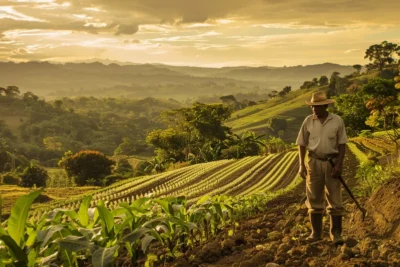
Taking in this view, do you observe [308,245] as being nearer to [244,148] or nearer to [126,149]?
[244,148]

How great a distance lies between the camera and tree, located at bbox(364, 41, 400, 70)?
112 m

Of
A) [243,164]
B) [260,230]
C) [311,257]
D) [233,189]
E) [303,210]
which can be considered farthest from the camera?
[243,164]

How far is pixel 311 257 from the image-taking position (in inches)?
202

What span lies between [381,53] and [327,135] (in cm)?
11837

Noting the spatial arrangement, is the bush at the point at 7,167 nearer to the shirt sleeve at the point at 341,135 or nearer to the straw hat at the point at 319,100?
the straw hat at the point at 319,100

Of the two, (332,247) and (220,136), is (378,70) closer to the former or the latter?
(220,136)

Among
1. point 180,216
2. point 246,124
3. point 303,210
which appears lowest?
point 246,124

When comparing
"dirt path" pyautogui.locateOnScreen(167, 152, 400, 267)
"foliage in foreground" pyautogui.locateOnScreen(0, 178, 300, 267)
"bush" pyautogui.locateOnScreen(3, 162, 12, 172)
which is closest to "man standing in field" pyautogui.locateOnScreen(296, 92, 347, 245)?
"dirt path" pyautogui.locateOnScreen(167, 152, 400, 267)

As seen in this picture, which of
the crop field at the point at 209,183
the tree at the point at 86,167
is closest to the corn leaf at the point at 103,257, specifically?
the crop field at the point at 209,183

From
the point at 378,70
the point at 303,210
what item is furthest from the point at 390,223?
the point at 378,70

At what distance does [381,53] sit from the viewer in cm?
11494

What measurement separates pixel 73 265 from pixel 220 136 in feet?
192

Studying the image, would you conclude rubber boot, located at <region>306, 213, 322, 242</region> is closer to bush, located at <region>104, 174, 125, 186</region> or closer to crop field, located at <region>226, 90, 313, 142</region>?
bush, located at <region>104, 174, 125, 186</region>

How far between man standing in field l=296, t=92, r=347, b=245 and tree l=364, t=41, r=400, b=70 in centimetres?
11438
